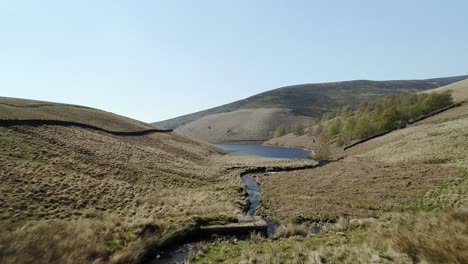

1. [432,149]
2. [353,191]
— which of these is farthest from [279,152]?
[353,191]

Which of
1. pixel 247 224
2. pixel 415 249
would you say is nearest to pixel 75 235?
pixel 247 224

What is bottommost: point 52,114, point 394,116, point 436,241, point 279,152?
point 279,152

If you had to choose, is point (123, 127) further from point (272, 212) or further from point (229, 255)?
point (229, 255)

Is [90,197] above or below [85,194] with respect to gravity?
below

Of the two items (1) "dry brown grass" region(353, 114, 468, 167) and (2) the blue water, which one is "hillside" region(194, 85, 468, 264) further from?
(2) the blue water

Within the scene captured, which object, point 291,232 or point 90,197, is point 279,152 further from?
point 291,232

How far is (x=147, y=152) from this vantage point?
52.0 metres

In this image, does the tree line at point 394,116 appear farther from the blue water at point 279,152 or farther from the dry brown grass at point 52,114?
the dry brown grass at point 52,114

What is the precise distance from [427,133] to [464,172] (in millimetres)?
32992

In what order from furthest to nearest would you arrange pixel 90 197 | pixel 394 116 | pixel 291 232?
pixel 394 116 → pixel 90 197 → pixel 291 232

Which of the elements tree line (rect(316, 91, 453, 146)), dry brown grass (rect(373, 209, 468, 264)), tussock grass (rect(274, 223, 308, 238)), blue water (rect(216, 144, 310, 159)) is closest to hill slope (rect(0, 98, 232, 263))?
tussock grass (rect(274, 223, 308, 238))

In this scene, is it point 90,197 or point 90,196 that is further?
point 90,196

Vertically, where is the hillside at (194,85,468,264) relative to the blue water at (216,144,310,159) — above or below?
above

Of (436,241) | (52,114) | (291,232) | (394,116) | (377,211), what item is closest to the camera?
(436,241)
